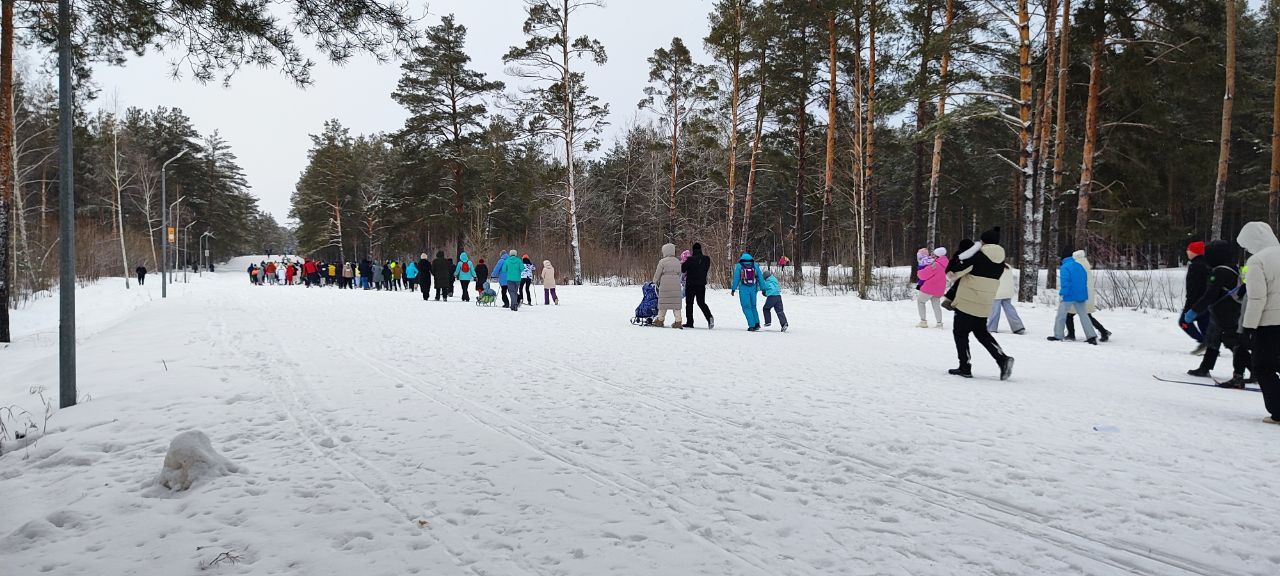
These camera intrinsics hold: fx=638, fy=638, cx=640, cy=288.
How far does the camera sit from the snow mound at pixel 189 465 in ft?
13.0

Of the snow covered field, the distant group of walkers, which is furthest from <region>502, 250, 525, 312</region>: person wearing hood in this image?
the snow covered field

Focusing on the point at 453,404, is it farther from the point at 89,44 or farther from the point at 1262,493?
the point at 1262,493

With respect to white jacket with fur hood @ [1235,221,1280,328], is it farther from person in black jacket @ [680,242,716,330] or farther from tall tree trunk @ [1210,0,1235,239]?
tall tree trunk @ [1210,0,1235,239]

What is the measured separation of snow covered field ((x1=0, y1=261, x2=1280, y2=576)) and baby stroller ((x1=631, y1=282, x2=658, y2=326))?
17.7ft

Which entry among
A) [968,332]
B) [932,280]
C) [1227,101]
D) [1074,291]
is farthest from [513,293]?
[1227,101]

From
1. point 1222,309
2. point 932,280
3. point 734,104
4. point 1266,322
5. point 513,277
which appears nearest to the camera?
point 1266,322

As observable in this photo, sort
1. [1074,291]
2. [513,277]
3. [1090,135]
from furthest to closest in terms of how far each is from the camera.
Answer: [1090,135] < [513,277] < [1074,291]

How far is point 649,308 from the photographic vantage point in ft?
47.8

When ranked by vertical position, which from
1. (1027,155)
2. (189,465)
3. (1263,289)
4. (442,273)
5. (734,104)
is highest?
(734,104)

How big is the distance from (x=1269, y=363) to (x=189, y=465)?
8711mm

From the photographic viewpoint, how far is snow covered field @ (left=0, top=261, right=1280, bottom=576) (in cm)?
311

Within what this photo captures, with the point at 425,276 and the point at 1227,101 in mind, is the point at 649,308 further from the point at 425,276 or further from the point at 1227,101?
the point at 1227,101

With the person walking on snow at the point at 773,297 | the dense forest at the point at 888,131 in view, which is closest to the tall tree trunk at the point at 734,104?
the dense forest at the point at 888,131

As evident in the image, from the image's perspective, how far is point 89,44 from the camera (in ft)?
21.8
